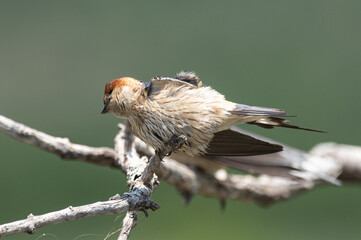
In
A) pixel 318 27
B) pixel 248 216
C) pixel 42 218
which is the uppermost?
pixel 318 27

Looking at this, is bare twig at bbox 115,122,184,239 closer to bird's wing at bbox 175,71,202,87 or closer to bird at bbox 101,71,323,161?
bird at bbox 101,71,323,161

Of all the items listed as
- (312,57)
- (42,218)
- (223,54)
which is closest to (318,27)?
(312,57)

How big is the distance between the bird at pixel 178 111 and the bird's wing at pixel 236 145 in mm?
32

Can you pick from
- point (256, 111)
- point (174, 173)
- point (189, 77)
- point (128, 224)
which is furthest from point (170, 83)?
point (174, 173)

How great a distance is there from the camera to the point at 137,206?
3.59ft

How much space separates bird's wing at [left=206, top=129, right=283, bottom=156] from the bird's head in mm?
236

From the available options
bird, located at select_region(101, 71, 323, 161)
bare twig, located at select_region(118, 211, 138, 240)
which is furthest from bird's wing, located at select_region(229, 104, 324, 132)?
bare twig, located at select_region(118, 211, 138, 240)

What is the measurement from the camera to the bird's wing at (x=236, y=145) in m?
1.34

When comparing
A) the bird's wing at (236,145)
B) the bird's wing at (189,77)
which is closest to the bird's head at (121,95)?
the bird's wing at (189,77)

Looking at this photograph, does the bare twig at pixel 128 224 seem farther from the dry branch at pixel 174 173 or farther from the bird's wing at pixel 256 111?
the bird's wing at pixel 256 111

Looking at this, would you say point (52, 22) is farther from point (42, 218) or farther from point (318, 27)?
point (42, 218)

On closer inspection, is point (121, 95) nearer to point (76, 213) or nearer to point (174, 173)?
point (76, 213)

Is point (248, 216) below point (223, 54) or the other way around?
below

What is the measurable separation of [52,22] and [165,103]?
336 centimetres
